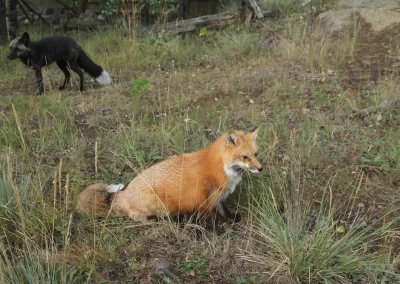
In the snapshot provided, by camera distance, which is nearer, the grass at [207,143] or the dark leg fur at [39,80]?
the grass at [207,143]

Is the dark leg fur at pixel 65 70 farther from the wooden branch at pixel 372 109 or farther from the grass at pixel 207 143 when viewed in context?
the wooden branch at pixel 372 109

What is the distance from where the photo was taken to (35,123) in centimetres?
490

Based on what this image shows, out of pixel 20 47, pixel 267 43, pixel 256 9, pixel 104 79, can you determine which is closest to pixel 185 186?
pixel 104 79

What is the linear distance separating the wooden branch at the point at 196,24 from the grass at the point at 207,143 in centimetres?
81

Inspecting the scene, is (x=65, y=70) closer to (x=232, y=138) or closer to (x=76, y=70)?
(x=76, y=70)

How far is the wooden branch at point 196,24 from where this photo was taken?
8805 mm

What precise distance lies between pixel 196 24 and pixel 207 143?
555cm

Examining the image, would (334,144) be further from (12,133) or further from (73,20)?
(73,20)

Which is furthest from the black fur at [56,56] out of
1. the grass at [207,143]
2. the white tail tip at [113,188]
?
the white tail tip at [113,188]

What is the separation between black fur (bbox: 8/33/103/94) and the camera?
20.0ft

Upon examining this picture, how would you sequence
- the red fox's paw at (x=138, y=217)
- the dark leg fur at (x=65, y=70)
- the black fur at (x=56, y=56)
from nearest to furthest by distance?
the red fox's paw at (x=138, y=217) < the black fur at (x=56, y=56) < the dark leg fur at (x=65, y=70)

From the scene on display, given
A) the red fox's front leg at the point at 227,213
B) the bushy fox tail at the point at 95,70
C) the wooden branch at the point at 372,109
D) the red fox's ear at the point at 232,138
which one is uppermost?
the bushy fox tail at the point at 95,70

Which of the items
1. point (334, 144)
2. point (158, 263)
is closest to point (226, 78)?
point (334, 144)

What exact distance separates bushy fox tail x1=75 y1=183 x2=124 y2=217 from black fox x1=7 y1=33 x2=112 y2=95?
10.9ft
